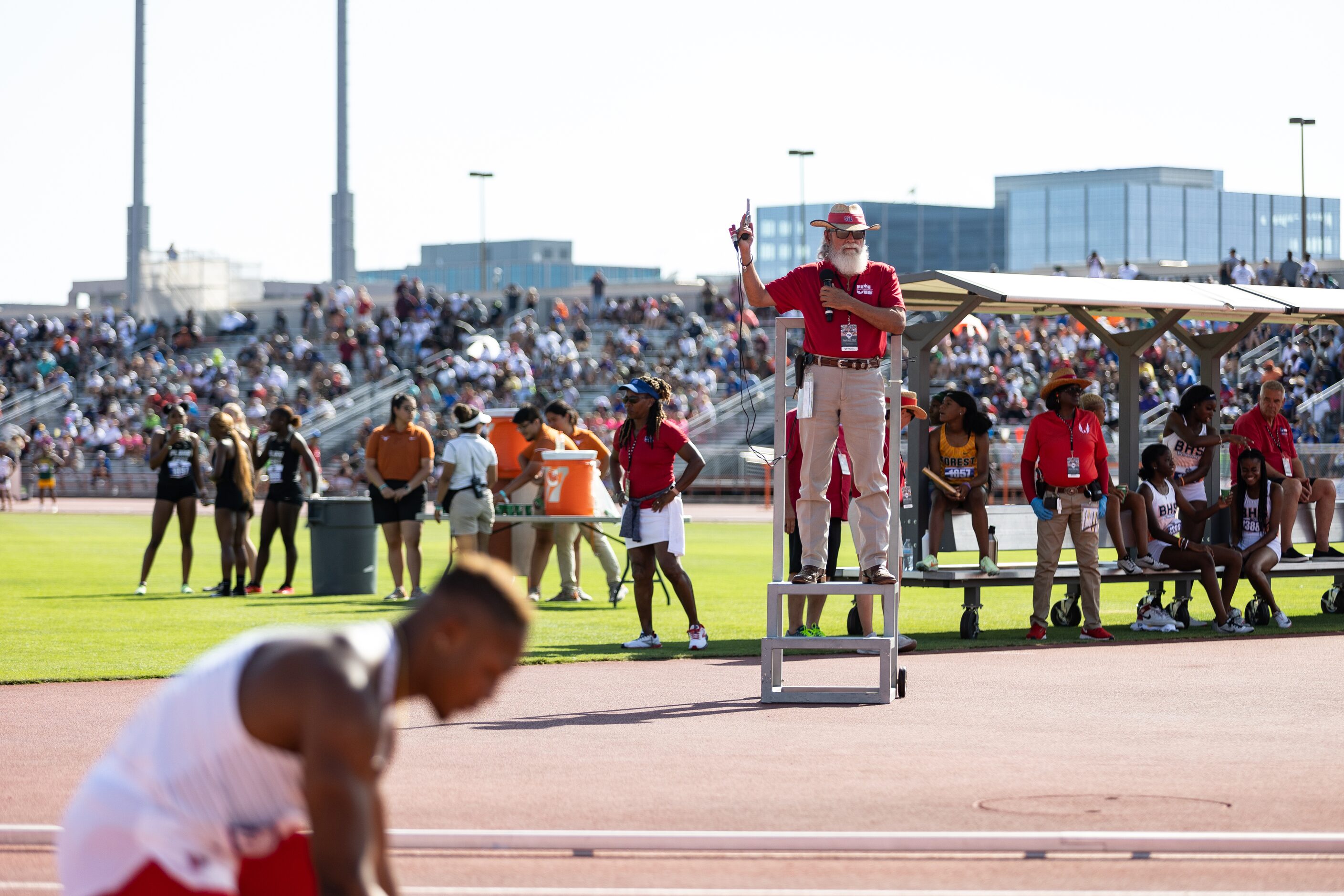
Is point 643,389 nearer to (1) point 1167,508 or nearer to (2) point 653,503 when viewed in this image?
(2) point 653,503

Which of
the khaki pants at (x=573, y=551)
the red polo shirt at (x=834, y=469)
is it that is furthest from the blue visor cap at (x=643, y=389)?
the khaki pants at (x=573, y=551)

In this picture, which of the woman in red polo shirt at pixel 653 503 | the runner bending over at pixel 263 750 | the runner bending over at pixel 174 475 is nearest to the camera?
the runner bending over at pixel 263 750

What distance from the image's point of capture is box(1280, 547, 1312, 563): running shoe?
16.5 m

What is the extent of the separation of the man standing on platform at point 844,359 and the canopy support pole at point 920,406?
3.08m

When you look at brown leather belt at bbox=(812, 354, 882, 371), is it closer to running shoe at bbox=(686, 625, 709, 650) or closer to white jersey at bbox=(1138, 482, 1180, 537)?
running shoe at bbox=(686, 625, 709, 650)

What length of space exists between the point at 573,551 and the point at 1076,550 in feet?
20.7

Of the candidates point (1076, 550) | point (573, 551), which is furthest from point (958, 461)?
point (573, 551)

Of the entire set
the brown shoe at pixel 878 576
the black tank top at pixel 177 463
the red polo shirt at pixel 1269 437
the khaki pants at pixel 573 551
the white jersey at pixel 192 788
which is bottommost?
the khaki pants at pixel 573 551

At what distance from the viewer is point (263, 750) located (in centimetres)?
338

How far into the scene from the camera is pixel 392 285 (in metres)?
81.9

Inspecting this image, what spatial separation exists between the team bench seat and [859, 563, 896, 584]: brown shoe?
2504mm

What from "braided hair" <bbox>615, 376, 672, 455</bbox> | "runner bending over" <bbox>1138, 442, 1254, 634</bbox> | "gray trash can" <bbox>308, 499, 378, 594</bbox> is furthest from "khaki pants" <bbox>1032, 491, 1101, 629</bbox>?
"gray trash can" <bbox>308, 499, 378, 594</bbox>

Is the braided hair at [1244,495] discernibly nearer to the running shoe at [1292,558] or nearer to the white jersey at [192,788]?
the running shoe at [1292,558]

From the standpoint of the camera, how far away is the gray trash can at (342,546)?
1916 cm
